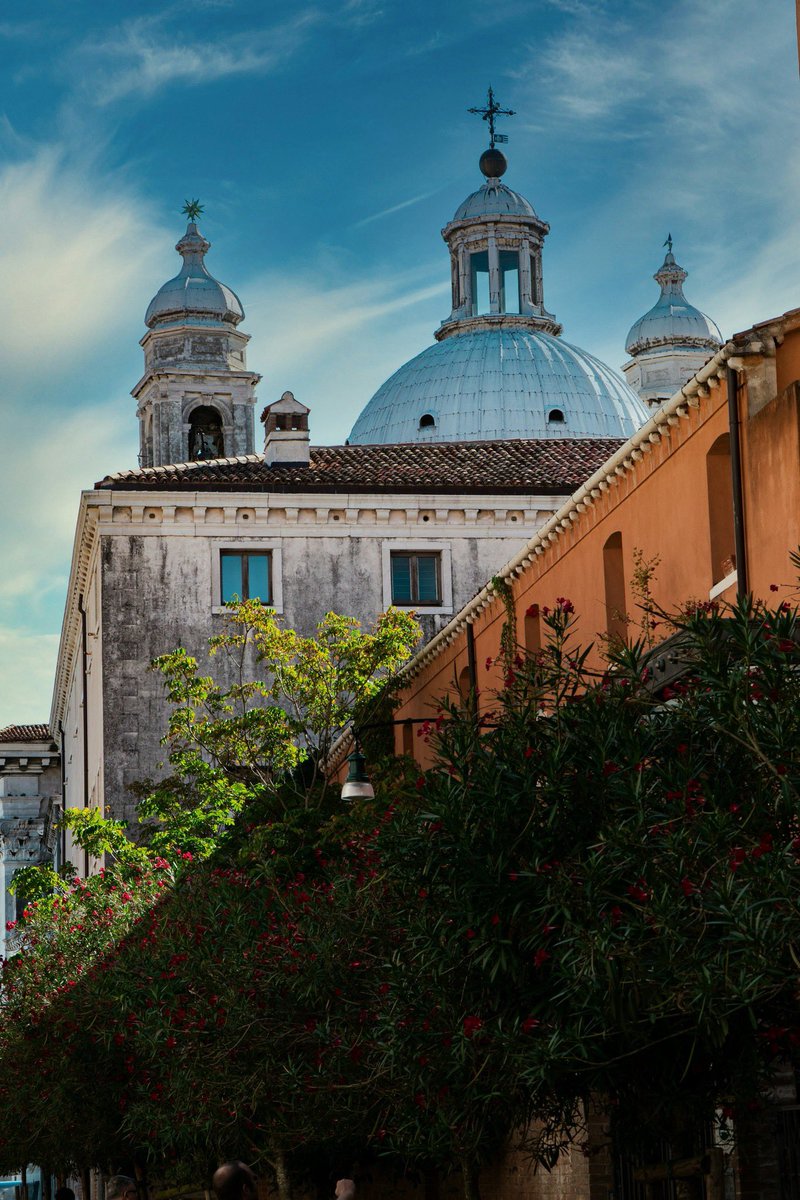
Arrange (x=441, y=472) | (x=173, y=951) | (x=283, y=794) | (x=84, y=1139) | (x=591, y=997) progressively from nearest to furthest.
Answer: (x=591, y=997) < (x=173, y=951) < (x=84, y=1139) < (x=283, y=794) < (x=441, y=472)

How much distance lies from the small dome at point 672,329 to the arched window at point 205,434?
59.7 feet

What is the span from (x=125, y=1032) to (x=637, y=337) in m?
55.4

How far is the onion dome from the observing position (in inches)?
2840

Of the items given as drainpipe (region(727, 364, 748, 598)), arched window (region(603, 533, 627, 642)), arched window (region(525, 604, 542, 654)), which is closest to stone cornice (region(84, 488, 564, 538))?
arched window (region(525, 604, 542, 654))

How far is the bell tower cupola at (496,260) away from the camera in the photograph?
66500 millimetres

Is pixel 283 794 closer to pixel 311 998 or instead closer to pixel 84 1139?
pixel 84 1139

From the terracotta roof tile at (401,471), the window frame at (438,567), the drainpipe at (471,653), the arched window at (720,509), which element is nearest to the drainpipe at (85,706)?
the terracotta roof tile at (401,471)

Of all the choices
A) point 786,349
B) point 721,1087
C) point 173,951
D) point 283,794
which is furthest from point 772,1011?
point 283,794

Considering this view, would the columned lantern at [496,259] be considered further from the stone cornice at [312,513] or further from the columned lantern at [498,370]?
the stone cornice at [312,513]

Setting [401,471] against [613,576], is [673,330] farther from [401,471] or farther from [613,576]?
[613,576]

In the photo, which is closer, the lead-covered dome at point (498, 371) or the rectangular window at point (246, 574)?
the rectangular window at point (246, 574)

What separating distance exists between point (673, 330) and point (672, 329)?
0.05 metres

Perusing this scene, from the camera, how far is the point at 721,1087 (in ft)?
36.8

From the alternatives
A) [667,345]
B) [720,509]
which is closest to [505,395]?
[667,345]
